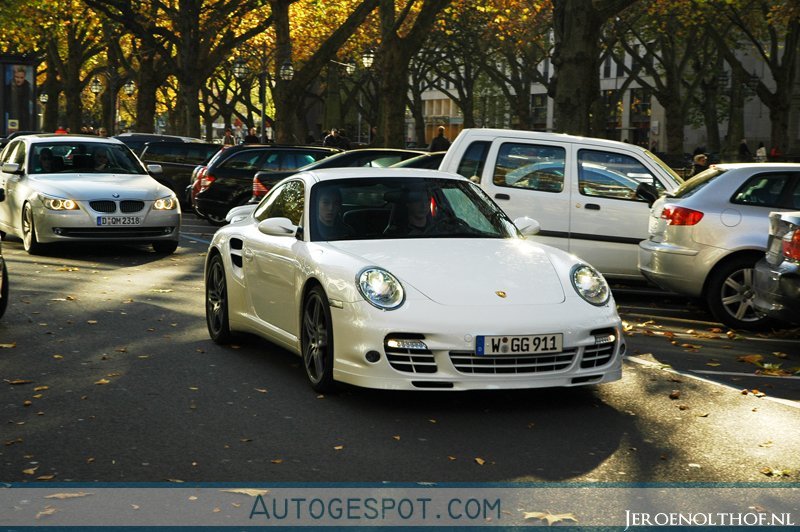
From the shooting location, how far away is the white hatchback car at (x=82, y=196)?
17.0 meters

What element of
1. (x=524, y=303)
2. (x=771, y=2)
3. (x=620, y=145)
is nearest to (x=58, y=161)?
(x=620, y=145)

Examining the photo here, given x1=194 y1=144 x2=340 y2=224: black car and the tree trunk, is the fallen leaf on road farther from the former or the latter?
x1=194 y1=144 x2=340 y2=224: black car

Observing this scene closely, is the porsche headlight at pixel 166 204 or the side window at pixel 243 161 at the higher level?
the side window at pixel 243 161

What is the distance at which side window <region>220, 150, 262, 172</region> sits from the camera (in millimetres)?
23703

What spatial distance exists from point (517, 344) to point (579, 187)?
686 centimetres

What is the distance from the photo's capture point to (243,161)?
23750 mm

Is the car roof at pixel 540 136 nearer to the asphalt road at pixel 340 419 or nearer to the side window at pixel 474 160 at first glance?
the side window at pixel 474 160

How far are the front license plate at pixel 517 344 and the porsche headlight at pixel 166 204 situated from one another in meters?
10.9

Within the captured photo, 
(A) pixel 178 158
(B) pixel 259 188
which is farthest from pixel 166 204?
(A) pixel 178 158

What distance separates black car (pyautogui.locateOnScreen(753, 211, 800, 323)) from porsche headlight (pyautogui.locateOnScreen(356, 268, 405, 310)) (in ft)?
12.0

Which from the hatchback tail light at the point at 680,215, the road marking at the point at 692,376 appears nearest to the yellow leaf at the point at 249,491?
the road marking at the point at 692,376

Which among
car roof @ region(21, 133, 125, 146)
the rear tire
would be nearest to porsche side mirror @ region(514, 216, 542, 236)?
the rear tire

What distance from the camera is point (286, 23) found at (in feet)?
126

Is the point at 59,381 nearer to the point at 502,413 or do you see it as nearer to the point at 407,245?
the point at 407,245
